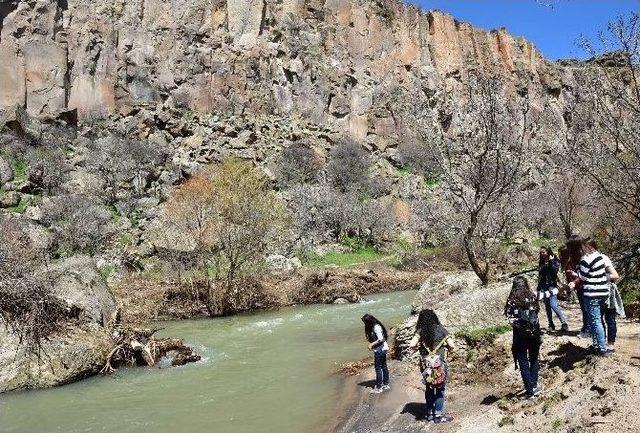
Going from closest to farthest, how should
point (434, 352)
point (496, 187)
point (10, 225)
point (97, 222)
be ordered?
1. point (434, 352)
2. point (496, 187)
3. point (10, 225)
4. point (97, 222)

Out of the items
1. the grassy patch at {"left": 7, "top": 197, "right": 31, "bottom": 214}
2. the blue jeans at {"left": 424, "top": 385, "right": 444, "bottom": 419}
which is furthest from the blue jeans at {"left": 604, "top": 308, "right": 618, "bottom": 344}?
the grassy patch at {"left": 7, "top": 197, "right": 31, "bottom": 214}

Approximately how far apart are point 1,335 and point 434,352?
10.2 metres

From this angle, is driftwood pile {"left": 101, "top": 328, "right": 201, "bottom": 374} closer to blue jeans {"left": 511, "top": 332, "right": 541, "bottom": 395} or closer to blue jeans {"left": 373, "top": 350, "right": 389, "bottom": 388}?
blue jeans {"left": 373, "top": 350, "right": 389, "bottom": 388}

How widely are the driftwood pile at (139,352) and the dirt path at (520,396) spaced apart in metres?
5.68

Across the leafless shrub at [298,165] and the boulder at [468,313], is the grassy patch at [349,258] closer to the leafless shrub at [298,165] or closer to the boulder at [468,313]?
the leafless shrub at [298,165]

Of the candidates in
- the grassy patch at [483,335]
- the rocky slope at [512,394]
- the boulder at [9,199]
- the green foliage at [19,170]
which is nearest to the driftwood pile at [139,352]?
the rocky slope at [512,394]

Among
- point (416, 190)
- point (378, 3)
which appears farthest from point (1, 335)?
point (378, 3)

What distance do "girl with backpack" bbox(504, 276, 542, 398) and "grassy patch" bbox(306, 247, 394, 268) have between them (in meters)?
27.4

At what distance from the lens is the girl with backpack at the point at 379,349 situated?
1010 cm

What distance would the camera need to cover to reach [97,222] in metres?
36.1

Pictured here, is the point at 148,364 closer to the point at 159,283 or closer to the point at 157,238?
the point at 159,283

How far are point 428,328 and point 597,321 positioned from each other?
2.21 m

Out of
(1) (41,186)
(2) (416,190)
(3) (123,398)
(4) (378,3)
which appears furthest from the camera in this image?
(4) (378,3)

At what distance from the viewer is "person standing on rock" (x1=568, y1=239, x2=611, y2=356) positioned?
25.4 feet
